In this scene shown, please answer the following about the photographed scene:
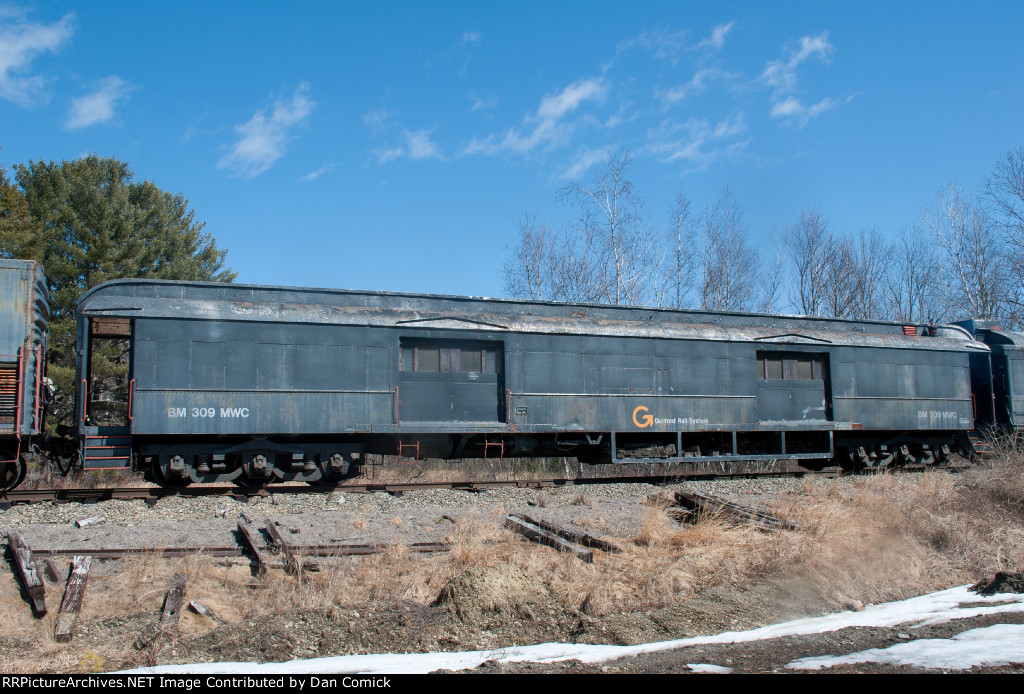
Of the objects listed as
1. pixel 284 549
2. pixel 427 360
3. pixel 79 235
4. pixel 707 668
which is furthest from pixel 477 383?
pixel 79 235

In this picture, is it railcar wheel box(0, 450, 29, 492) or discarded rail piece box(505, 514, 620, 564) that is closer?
discarded rail piece box(505, 514, 620, 564)

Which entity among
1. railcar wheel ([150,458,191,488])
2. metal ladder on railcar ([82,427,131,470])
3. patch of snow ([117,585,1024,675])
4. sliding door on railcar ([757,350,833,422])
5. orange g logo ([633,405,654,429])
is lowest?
patch of snow ([117,585,1024,675])

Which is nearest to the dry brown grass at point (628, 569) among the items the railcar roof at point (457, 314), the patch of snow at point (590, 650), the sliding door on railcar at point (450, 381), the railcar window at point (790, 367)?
the patch of snow at point (590, 650)

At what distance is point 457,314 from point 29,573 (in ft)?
26.8

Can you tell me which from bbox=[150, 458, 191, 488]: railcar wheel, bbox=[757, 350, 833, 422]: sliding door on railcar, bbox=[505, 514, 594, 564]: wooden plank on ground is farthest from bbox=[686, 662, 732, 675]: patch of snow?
bbox=[757, 350, 833, 422]: sliding door on railcar

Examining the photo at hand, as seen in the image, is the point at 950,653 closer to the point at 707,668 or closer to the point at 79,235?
the point at 707,668

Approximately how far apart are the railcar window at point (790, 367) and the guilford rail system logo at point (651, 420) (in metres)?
2.27

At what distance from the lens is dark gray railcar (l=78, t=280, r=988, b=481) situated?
456 inches

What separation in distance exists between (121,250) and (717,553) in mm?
23521

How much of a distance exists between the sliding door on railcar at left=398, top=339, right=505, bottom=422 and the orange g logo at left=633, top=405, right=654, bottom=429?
276cm

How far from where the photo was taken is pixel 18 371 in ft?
35.4

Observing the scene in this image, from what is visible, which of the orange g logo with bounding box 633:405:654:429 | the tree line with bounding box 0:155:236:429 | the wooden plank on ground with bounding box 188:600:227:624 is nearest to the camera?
the wooden plank on ground with bounding box 188:600:227:624

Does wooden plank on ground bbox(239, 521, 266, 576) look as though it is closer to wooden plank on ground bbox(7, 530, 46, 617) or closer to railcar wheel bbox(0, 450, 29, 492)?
wooden plank on ground bbox(7, 530, 46, 617)

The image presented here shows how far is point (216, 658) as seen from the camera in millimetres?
5148
